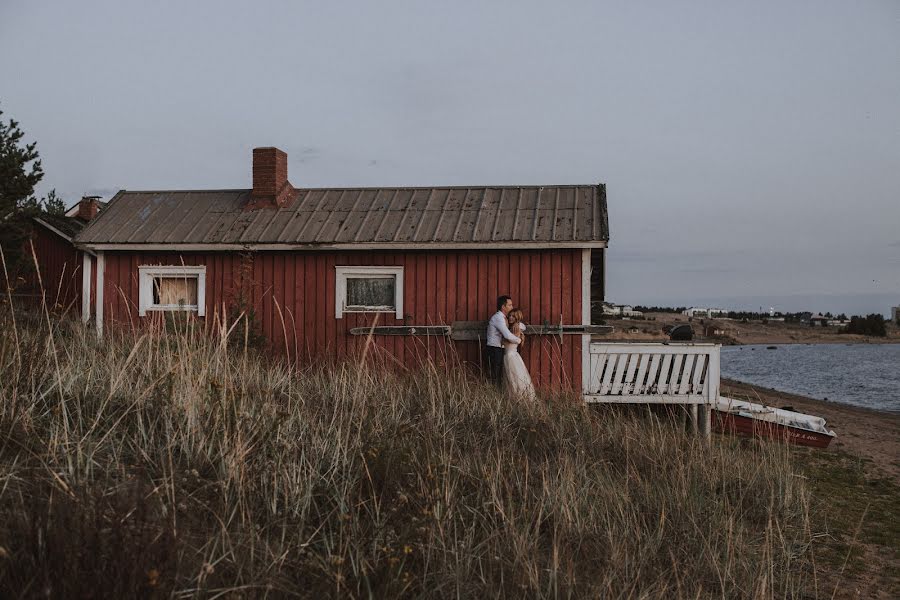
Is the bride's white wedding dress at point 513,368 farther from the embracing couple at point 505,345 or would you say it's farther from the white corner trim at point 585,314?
the white corner trim at point 585,314

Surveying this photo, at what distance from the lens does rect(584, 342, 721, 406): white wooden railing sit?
12125 millimetres

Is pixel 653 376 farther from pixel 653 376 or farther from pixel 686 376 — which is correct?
pixel 686 376

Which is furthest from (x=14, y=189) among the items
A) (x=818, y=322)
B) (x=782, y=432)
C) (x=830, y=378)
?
(x=818, y=322)

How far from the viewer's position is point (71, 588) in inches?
114

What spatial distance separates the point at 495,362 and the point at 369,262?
303 cm

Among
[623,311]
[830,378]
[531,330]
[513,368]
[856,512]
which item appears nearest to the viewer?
[856,512]

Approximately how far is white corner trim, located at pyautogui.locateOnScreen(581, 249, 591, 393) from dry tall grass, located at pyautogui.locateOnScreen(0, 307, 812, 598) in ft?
17.6

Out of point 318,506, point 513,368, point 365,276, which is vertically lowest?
point 318,506

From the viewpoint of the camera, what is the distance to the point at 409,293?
12.8 metres

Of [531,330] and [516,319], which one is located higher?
[516,319]

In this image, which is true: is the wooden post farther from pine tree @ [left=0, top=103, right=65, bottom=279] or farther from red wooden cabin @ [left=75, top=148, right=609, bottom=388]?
pine tree @ [left=0, top=103, right=65, bottom=279]

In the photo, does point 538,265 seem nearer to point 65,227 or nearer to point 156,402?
point 156,402

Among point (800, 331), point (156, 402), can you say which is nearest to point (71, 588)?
point (156, 402)

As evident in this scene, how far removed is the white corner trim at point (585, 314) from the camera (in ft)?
40.2
